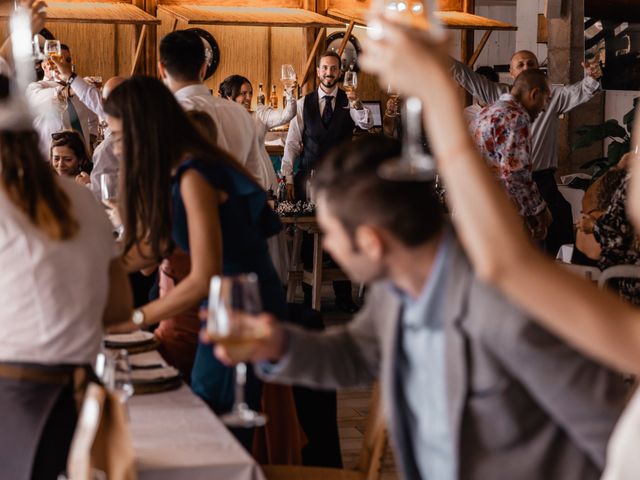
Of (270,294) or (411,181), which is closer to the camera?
(411,181)

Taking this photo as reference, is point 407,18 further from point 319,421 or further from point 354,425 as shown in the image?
point 354,425

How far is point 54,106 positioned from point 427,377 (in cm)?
524

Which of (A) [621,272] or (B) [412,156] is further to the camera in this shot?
(A) [621,272]

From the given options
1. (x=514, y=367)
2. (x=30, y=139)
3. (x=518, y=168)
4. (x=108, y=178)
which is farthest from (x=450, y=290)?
(x=518, y=168)

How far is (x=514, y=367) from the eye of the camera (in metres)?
1.80

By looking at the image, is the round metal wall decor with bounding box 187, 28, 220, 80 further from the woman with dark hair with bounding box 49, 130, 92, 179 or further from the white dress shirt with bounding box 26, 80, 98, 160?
the woman with dark hair with bounding box 49, 130, 92, 179

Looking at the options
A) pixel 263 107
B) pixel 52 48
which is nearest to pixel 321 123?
pixel 263 107

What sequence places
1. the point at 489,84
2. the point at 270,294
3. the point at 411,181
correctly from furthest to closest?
the point at 489,84 → the point at 270,294 → the point at 411,181

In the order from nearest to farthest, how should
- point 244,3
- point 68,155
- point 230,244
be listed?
point 230,244
point 68,155
point 244,3

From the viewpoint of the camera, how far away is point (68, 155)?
5.92 metres

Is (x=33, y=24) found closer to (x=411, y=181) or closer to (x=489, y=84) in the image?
(x=411, y=181)

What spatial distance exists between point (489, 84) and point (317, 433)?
5.24 metres

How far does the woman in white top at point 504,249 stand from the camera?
1440 mm

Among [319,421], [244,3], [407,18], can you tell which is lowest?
[319,421]
